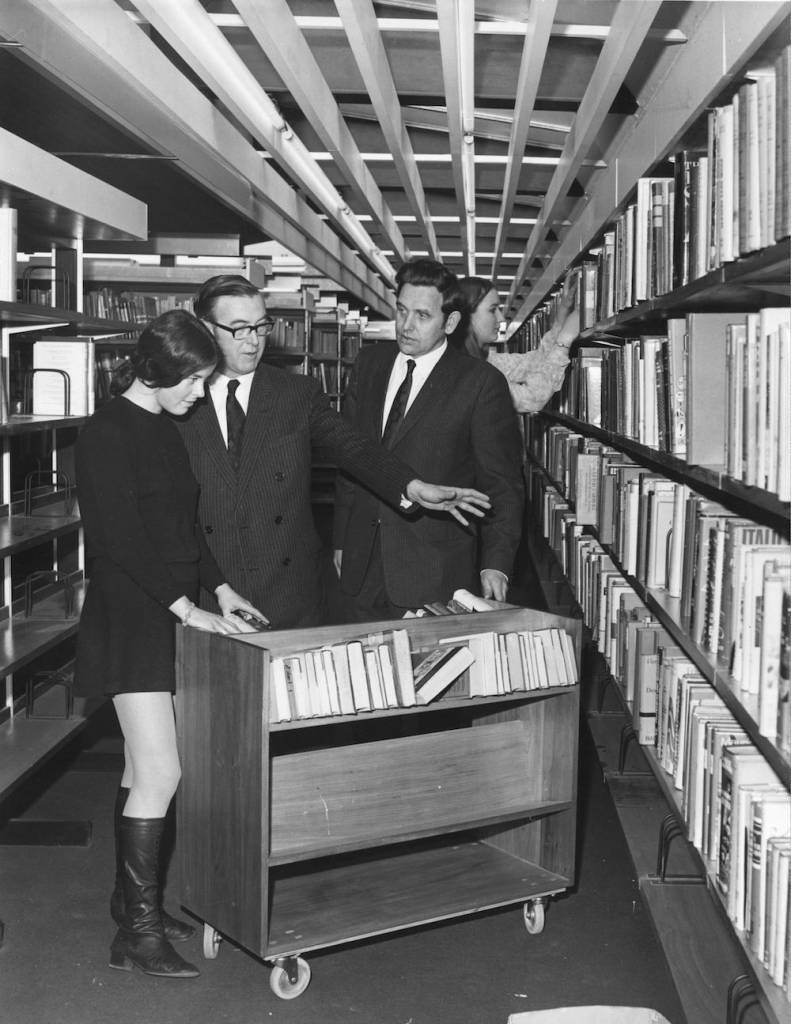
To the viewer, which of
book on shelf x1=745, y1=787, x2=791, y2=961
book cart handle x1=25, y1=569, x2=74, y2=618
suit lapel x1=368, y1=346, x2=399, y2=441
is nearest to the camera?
book on shelf x1=745, y1=787, x2=791, y2=961

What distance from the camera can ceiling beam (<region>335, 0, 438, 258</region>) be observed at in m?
3.17

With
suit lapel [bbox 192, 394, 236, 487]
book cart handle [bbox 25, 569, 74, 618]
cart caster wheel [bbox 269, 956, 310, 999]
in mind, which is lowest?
cart caster wheel [bbox 269, 956, 310, 999]

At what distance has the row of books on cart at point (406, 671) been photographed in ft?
8.69

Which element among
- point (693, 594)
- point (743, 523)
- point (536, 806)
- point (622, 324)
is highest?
point (622, 324)

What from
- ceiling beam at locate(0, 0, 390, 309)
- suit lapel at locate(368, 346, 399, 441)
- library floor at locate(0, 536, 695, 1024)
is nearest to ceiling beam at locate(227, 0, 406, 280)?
ceiling beam at locate(0, 0, 390, 309)

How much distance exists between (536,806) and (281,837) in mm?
712

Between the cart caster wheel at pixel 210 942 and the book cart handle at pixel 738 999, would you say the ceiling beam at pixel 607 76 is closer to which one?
the book cart handle at pixel 738 999

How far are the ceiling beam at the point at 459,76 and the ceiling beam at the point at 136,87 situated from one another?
909 millimetres

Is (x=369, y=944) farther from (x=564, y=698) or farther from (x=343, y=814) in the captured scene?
(x=564, y=698)

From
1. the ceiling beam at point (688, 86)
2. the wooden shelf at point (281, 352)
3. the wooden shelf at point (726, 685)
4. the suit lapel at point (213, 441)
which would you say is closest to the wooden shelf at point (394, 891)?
the wooden shelf at point (726, 685)

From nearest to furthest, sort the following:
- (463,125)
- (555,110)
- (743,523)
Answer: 1. (743,523)
2. (463,125)
3. (555,110)

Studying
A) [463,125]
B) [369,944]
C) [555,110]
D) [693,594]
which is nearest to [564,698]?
[693,594]

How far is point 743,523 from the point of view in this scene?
242 centimetres

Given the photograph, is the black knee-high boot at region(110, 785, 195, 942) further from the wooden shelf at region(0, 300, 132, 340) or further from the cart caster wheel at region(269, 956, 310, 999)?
the wooden shelf at region(0, 300, 132, 340)
